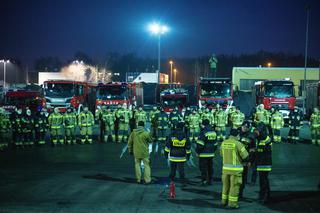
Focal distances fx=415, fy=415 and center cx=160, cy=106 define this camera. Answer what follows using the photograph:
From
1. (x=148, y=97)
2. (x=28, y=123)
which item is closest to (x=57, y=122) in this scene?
(x=28, y=123)

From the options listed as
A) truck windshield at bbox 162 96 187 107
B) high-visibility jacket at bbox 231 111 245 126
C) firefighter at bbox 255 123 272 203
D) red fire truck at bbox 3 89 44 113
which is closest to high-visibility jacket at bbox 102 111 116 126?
high-visibility jacket at bbox 231 111 245 126

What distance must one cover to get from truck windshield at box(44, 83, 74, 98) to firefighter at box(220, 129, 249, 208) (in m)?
23.6

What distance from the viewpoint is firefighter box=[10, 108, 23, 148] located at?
19.0 m

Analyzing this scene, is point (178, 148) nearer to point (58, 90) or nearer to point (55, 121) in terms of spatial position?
point (55, 121)

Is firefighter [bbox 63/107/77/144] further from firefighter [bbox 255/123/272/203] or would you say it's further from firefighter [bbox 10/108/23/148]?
firefighter [bbox 255/123/272/203]

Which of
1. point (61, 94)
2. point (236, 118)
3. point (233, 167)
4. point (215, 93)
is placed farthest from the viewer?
point (61, 94)

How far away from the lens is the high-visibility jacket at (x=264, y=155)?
31.2ft

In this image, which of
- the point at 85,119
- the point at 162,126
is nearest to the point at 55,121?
the point at 85,119

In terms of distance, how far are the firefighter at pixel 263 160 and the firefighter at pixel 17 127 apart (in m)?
12.8

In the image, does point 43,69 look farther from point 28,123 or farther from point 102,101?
point 28,123

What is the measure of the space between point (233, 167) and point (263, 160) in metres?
1.05

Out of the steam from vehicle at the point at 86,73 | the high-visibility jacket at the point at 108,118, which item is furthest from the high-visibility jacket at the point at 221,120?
the steam from vehicle at the point at 86,73

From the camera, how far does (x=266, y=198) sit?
9523 mm

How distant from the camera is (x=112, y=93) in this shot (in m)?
30.6
